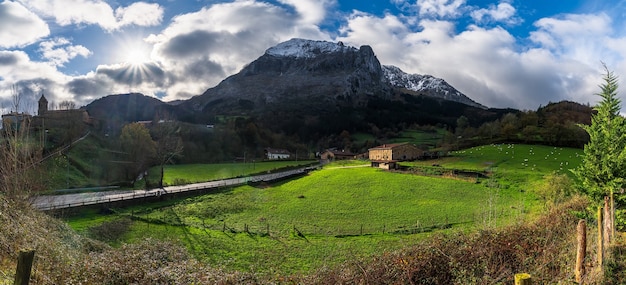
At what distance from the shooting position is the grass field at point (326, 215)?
25891mm

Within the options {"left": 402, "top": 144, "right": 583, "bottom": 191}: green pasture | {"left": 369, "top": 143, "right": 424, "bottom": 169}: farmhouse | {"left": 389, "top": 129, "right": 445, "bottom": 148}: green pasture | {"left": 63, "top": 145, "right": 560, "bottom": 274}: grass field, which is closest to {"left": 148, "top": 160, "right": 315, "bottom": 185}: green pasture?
{"left": 63, "top": 145, "right": 560, "bottom": 274}: grass field

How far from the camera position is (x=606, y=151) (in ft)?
64.5

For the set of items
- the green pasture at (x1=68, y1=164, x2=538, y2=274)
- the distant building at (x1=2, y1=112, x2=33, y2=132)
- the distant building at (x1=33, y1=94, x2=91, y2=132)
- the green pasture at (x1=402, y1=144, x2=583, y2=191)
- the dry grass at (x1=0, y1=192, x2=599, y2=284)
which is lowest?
the green pasture at (x1=68, y1=164, x2=538, y2=274)

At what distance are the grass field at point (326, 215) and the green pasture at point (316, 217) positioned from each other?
0.08 m

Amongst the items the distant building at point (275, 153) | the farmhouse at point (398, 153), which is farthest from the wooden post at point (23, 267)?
the distant building at point (275, 153)

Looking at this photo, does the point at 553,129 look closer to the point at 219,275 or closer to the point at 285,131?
the point at 219,275

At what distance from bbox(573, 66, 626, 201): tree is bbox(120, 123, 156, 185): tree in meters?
61.2

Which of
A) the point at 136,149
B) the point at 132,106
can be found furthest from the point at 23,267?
the point at 132,106

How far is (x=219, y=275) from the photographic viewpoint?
34.9ft

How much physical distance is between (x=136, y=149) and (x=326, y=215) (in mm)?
42558

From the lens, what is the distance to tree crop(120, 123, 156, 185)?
6278 cm

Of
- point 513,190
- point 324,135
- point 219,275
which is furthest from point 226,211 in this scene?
point 324,135

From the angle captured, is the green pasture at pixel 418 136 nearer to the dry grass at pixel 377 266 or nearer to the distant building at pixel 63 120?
the distant building at pixel 63 120

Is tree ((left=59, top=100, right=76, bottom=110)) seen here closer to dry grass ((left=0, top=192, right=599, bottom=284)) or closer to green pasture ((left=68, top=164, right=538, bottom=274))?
green pasture ((left=68, top=164, right=538, bottom=274))
